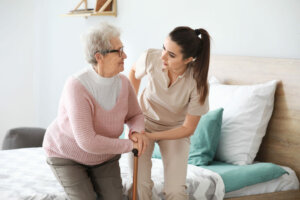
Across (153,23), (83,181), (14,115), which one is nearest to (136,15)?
(153,23)

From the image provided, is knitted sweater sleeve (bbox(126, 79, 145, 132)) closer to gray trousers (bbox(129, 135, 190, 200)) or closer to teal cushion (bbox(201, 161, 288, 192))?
gray trousers (bbox(129, 135, 190, 200))

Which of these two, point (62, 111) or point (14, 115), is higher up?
point (62, 111)

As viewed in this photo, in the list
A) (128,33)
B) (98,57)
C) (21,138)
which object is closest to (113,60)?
(98,57)

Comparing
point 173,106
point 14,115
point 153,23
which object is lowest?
point 14,115

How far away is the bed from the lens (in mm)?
2246

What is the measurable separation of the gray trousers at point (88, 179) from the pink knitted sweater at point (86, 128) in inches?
1.3

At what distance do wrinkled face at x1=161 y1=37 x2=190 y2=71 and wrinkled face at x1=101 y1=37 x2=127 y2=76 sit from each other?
27cm

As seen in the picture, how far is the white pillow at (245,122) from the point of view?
2717 mm

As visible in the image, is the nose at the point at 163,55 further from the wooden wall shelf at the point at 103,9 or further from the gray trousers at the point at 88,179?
the wooden wall shelf at the point at 103,9

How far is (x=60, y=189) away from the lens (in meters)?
2.03

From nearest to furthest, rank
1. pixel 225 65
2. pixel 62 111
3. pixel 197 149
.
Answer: pixel 62 111 → pixel 197 149 → pixel 225 65

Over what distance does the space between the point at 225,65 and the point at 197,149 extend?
2.33 ft

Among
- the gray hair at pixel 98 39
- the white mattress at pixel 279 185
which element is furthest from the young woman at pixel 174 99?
the white mattress at pixel 279 185

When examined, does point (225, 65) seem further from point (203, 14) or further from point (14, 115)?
point (14, 115)
